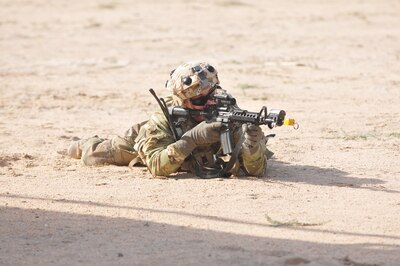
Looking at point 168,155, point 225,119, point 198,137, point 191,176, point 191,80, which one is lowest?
point 191,176

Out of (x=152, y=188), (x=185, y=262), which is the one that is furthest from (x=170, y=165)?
(x=185, y=262)

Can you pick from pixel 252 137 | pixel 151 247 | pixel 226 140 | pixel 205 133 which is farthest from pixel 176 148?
pixel 151 247

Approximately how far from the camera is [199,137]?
7254 millimetres

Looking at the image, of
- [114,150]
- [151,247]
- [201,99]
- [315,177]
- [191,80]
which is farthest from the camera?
[114,150]

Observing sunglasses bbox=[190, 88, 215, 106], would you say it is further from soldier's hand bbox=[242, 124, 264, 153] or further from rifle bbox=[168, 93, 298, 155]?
soldier's hand bbox=[242, 124, 264, 153]

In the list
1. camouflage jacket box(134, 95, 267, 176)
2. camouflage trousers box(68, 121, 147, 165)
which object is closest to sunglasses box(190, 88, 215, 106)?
camouflage jacket box(134, 95, 267, 176)

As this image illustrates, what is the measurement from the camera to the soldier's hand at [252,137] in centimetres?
711

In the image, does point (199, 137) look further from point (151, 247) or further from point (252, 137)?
point (151, 247)

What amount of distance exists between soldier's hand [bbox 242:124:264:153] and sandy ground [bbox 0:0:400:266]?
1.01ft

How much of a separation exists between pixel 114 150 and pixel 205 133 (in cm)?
132

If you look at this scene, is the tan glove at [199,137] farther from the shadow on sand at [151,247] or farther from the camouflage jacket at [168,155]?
the shadow on sand at [151,247]

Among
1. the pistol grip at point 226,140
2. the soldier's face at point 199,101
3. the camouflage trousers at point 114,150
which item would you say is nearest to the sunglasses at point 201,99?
the soldier's face at point 199,101

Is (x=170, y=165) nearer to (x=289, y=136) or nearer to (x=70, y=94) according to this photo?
(x=289, y=136)

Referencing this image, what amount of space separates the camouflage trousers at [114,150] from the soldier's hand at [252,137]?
50.0 inches
